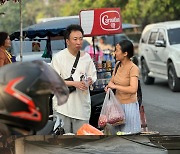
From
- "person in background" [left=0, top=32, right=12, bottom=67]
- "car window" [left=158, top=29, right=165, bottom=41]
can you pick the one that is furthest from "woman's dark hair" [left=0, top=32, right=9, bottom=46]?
"car window" [left=158, top=29, right=165, bottom=41]

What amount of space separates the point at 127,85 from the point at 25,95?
13.3ft

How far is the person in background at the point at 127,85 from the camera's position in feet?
22.4

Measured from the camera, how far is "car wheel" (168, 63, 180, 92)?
15.0 metres

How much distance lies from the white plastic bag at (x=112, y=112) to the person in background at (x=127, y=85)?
4.0 inches

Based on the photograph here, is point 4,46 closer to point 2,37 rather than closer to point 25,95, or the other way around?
point 2,37

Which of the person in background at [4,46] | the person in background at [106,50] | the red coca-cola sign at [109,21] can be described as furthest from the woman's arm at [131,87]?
the person in background at [106,50]

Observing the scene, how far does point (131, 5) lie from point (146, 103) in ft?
58.1

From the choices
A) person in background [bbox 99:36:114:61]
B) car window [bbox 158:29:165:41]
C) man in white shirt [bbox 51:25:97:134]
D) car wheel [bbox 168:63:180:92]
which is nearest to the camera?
man in white shirt [bbox 51:25:97:134]

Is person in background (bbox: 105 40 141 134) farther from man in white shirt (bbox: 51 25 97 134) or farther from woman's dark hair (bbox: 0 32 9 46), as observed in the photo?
woman's dark hair (bbox: 0 32 9 46)

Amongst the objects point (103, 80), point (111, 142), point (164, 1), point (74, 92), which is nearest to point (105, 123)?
point (74, 92)

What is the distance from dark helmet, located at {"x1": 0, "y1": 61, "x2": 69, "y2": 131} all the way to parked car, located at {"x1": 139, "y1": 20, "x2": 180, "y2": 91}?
1205 cm

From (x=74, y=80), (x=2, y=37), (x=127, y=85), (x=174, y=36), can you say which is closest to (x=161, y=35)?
(x=174, y=36)

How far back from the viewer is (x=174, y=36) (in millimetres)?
15609

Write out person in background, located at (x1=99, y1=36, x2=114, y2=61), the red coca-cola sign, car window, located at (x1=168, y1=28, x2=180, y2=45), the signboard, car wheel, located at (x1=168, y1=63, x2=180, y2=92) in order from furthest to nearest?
car window, located at (x1=168, y1=28, x2=180, y2=45) < car wheel, located at (x1=168, y1=63, x2=180, y2=92) < person in background, located at (x1=99, y1=36, x2=114, y2=61) < the red coca-cola sign < the signboard
